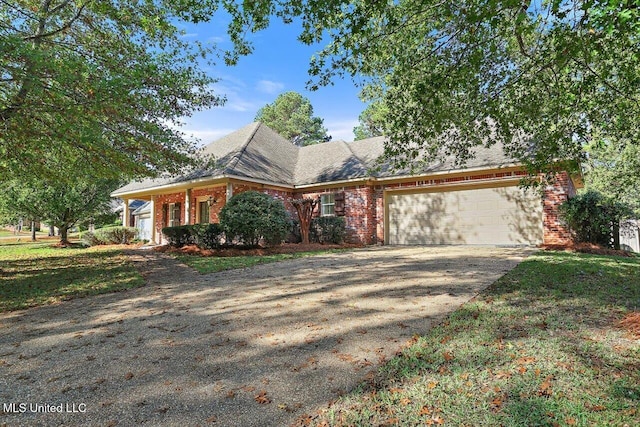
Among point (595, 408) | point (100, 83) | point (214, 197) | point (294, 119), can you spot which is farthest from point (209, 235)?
point (294, 119)

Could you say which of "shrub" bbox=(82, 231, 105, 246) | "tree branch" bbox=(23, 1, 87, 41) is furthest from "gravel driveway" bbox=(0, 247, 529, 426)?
"shrub" bbox=(82, 231, 105, 246)

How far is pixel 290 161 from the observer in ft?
60.3

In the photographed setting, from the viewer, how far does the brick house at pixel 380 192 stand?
12094 millimetres

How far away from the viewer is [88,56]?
7.76 meters

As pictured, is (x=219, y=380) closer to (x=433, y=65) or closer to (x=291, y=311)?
(x=291, y=311)

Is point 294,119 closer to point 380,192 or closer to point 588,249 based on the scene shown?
point 380,192

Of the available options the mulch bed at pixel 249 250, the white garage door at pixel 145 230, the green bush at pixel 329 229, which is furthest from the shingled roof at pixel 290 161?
the white garage door at pixel 145 230

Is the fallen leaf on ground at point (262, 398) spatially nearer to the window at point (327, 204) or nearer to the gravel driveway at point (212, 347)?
the gravel driveway at point (212, 347)

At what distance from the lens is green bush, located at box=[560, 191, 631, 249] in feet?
33.9

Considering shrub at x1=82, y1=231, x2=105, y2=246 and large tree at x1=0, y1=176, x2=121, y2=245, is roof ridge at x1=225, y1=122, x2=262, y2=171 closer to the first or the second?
large tree at x1=0, y1=176, x2=121, y2=245

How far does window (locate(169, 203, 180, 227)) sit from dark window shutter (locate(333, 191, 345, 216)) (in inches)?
340

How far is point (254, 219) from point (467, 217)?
797cm

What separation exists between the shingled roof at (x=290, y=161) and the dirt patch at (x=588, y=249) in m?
3.16

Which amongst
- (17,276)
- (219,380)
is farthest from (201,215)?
(219,380)
